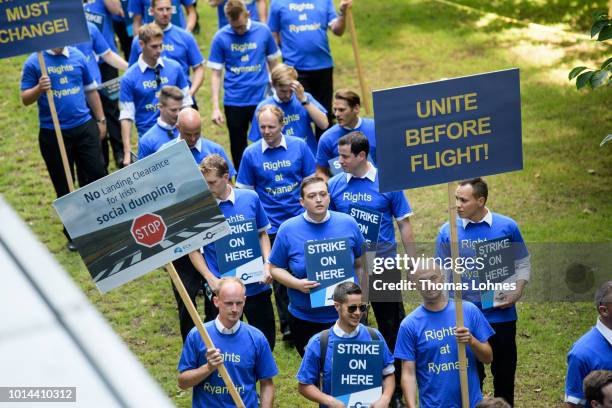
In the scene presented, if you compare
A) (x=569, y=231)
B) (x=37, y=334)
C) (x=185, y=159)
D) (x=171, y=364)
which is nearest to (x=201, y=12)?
(x=569, y=231)

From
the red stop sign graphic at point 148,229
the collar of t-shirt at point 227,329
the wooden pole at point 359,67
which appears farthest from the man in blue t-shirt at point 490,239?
the wooden pole at point 359,67

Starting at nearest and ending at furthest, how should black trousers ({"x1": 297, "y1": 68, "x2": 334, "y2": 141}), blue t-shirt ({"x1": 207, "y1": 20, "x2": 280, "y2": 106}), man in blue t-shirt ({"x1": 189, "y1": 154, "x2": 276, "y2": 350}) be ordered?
man in blue t-shirt ({"x1": 189, "y1": 154, "x2": 276, "y2": 350})
blue t-shirt ({"x1": 207, "y1": 20, "x2": 280, "y2": 106})
black trousers ({"x1": 297, "y1": 68, "x2": 334, "y2": 141})

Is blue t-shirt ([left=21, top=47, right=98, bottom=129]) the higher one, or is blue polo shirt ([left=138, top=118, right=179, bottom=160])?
blue t-shirt ([left=21, top=47, right=98, bottom=129])

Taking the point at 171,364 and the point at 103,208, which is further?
the point at 171,364

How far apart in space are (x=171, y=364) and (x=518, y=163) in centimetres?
387

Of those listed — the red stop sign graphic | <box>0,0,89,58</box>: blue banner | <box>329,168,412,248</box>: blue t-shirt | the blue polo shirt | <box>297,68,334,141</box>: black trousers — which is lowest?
<box>329,168,412,248</box>: blue t-shirt

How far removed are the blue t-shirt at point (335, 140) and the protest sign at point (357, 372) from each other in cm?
298

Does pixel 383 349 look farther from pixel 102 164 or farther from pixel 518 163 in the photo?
pixel 102 164

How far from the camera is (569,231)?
10492mm

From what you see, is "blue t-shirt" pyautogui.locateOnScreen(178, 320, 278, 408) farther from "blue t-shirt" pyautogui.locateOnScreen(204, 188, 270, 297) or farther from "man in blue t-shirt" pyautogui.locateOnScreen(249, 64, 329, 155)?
"man in blue t-shirt" pyautogui.locateOnScreen(249, 64, 329, 155)

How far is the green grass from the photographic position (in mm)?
8500

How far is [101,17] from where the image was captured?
12211 millimetres

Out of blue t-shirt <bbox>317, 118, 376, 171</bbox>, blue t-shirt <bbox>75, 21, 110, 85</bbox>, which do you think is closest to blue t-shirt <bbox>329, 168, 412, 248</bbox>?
blue t-shirt <bbox>317, 118, 376, 171</bbox>

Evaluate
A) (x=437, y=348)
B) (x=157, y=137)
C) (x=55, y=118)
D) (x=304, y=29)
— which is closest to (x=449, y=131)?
(x=437, y=348)
